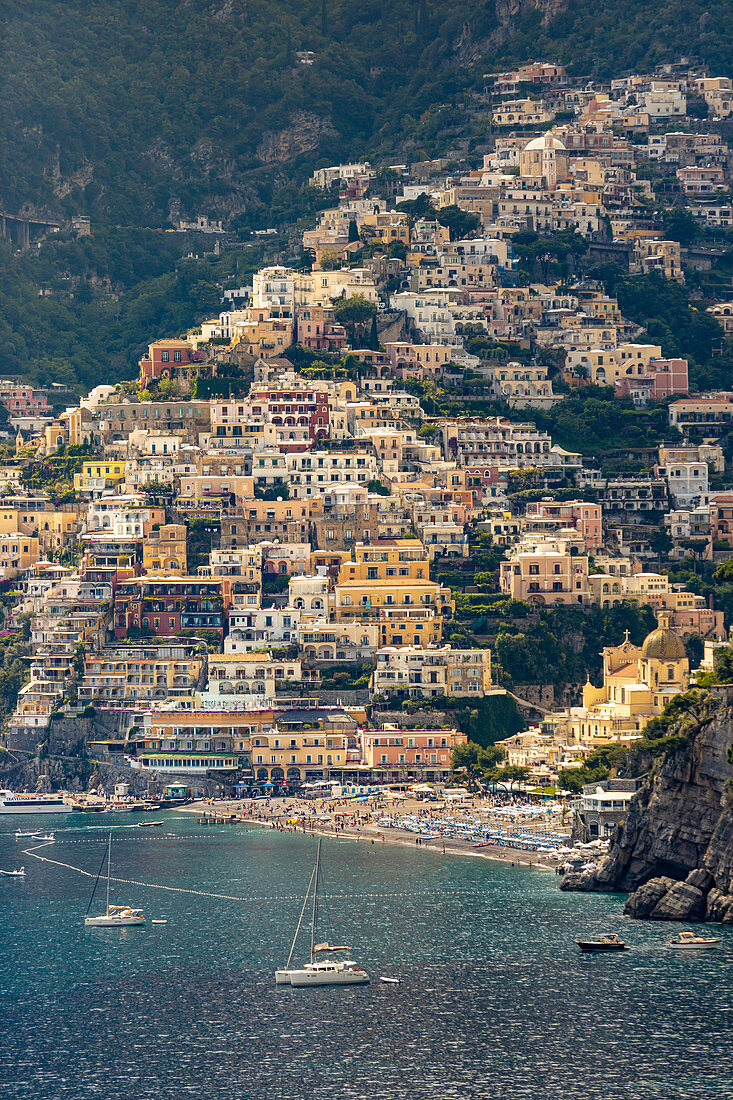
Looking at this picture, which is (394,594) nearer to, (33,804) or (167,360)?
(33,804)

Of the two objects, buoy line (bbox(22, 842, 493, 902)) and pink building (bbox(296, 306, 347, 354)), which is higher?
pink building (bbox(296, 306, 347, 354))

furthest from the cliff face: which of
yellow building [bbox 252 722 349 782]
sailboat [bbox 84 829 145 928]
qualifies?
yellow building [bbox 252 722 349 782]

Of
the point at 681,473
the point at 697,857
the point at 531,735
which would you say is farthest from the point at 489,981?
the point at 681,473

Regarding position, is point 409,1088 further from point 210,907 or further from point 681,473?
point 681,473

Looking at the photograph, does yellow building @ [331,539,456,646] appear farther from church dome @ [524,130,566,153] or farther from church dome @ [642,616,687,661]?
church dome @ [524,130,566,153]

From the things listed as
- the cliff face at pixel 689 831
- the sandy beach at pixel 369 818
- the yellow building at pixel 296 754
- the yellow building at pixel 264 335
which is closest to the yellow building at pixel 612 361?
the yellow building at pixel 264 335

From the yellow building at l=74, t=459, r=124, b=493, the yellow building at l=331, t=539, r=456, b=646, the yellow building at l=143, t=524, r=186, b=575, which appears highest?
the yellow building at l=74, t=459, r=124, b=493

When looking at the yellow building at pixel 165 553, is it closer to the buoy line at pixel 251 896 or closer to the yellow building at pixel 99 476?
the yellow building at pixel 99 476
